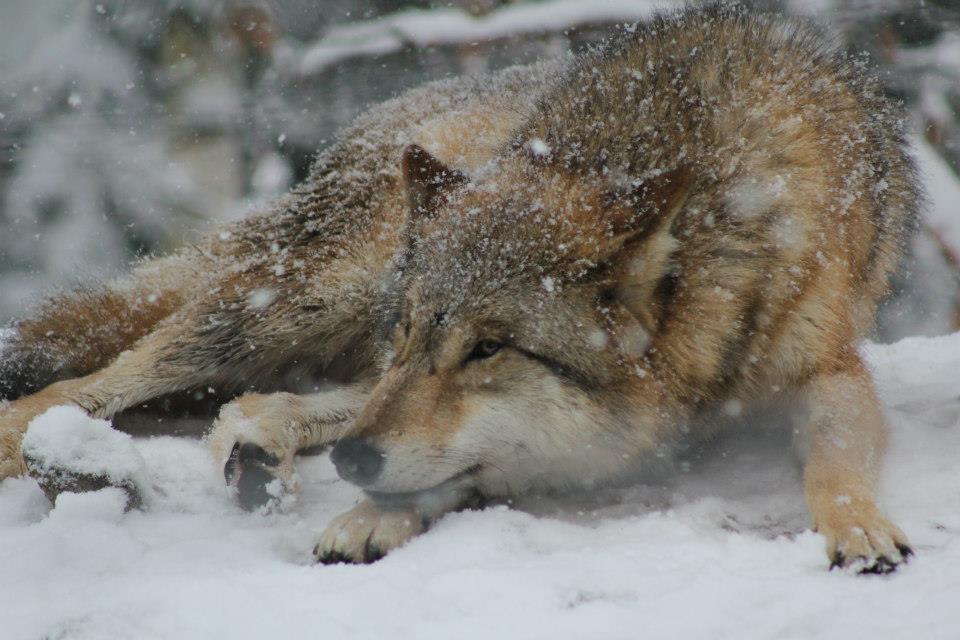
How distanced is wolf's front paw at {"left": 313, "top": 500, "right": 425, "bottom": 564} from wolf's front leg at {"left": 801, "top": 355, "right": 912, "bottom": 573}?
3.77 feet

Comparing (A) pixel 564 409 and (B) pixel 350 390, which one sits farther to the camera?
(B) pixel 350 390

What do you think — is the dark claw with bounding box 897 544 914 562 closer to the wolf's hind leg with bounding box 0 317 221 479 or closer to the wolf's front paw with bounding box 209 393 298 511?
the wolf's front paw with bounding box 209 393 298 511

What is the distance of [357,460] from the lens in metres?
2.26

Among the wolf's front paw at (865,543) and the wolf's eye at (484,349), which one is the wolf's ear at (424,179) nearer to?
the wolf's eye at (484,349)

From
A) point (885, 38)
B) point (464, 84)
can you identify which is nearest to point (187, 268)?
point (464, 84)

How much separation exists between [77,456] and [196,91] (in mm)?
5290

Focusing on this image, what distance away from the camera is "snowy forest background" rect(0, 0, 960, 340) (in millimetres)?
6824

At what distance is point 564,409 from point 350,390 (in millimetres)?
1293

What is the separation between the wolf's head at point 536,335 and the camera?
243cm

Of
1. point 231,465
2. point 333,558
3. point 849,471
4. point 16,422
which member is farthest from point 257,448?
point 849,471

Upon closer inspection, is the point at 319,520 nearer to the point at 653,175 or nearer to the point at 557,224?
the point at 557,224

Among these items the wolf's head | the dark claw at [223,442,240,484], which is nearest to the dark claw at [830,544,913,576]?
the wolf's head

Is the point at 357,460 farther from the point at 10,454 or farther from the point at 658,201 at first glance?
the point at 10,454

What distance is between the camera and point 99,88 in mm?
6941
